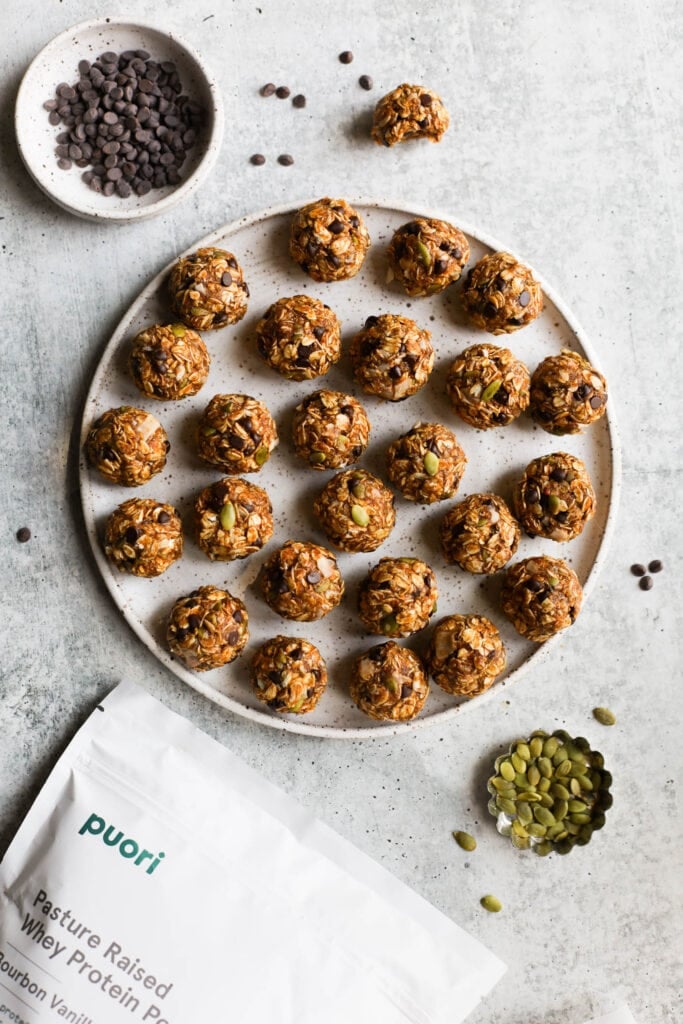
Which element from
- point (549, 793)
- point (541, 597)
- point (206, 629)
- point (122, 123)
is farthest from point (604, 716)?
point (122, 123)

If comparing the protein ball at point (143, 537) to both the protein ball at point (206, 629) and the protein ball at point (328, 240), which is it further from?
the protein ball at point (328, 240)

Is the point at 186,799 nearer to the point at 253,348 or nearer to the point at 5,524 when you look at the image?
the point at 5,524

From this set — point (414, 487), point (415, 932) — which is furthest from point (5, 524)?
point (415, 932)

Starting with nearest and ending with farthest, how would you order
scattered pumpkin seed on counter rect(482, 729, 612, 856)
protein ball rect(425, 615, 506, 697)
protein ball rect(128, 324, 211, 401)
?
Answer: 1. protein ball rect(128, 324, 211, 401)
2. protein ball rect(425, 615, 506, 697)
3. scattered pumpkin seed on counter rect(482, 729, 612, 856)

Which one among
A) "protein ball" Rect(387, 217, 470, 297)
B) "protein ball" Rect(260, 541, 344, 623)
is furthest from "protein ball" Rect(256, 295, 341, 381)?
"protein ball" Rect(260, 541, 344, 623)

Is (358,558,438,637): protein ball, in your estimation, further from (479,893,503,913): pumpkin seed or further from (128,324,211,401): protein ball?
(479,893,503,913): pumpkin seed

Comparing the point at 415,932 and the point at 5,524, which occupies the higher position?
the point at 5,524
